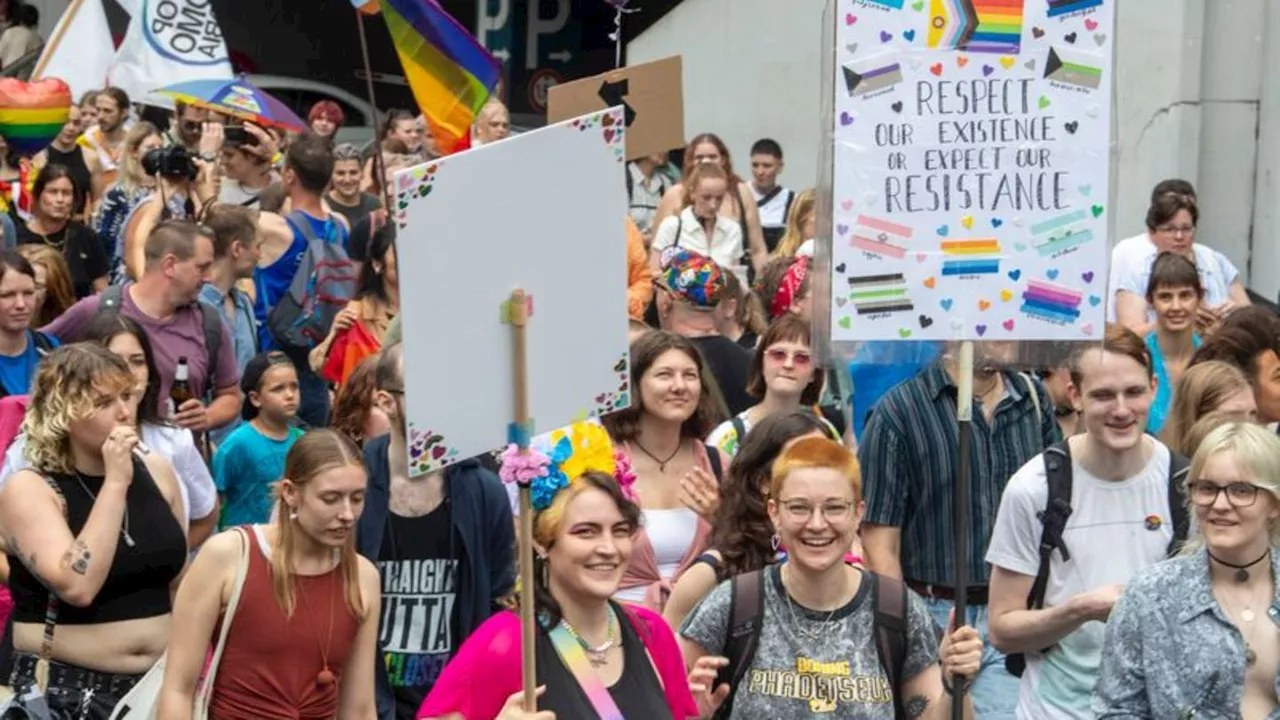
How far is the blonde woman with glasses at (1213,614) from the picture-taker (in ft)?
18.4

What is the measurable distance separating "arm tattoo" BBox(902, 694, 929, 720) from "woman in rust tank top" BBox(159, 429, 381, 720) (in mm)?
1504

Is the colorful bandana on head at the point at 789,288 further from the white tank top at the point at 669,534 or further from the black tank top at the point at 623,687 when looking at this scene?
the black tank top at the point at 623,687

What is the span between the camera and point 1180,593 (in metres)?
5.66

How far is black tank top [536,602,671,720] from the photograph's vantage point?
5297mm

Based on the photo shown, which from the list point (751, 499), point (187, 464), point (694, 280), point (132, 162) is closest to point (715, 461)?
point (751, 499)

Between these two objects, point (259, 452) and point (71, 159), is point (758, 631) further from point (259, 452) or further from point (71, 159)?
point (71, 159)

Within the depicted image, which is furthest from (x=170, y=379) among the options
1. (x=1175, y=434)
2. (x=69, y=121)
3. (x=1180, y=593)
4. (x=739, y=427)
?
(x=69, y=121)

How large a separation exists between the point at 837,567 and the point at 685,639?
0.42 m

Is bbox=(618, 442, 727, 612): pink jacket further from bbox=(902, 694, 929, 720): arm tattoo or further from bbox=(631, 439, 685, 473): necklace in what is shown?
bbox=(902, 694, 929, 720): arm tattoo

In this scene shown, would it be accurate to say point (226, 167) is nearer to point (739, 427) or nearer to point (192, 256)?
point (192, 256)

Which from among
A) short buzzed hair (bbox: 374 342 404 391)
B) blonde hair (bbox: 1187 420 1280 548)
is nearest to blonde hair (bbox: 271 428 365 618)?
short buzzed hair (bbox: 374 342 404 391)

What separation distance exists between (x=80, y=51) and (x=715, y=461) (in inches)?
475

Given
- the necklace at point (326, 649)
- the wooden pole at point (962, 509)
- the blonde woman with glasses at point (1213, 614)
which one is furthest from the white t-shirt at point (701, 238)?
the blonde woman with glasses at point (1213, 614)

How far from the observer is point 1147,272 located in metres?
11.7
